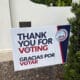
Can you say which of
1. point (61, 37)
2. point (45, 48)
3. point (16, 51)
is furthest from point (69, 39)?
point (16, 51)

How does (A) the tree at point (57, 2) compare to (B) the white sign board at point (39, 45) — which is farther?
(A) the tree at point (57, 2)

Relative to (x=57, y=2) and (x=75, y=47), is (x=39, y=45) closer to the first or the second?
(x=75, y=47)

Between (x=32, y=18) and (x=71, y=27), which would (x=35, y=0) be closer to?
(x=32, y=18)

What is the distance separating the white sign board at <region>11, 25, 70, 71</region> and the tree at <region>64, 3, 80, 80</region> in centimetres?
14

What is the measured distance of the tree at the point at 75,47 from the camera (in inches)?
165

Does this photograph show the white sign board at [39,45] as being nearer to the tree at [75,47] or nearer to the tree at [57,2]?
the tree at [75,47]

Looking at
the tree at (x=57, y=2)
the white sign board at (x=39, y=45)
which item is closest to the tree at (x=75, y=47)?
the white sign board at (x=39, y=45)

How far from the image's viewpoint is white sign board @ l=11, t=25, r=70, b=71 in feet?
13.5

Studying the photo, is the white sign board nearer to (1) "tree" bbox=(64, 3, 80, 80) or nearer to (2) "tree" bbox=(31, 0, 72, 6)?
(1) "tree" bbox=(64, 3, 80, 80)

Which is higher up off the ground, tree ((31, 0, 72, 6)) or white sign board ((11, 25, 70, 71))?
tree ((31, 0, 72, 6))

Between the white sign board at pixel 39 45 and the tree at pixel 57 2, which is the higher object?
the tree at pixel 57 2

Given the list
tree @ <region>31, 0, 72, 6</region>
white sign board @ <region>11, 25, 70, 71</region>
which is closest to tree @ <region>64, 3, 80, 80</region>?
white sign board @ <region>11, 25, 70, 71</region>

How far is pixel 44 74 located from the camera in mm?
5449

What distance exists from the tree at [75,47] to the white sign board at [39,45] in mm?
138
